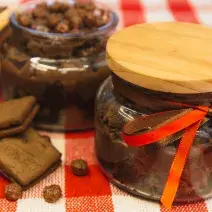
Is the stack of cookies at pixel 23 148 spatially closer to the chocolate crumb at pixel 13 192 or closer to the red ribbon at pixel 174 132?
the chocolate crumb at pixel 13 192

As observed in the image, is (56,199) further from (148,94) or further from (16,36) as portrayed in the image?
(16,36)

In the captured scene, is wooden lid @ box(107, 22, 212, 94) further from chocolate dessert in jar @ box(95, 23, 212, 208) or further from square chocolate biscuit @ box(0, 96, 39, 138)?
square chocolate biscuit @ box(0, 96, 39, 138)

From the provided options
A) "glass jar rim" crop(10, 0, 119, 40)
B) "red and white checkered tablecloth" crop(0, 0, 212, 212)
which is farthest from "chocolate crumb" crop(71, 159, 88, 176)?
"glass jar rim" crop(10, 0, 119, 40)

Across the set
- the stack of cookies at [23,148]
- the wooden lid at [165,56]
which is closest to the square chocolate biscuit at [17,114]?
the stack of cookies at [23,148]

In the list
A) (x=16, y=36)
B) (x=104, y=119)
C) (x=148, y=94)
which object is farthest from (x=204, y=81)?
(x=16, y=36)

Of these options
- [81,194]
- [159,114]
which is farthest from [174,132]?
[81,194]

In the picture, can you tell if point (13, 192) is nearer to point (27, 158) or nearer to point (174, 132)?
point (27, 158)
